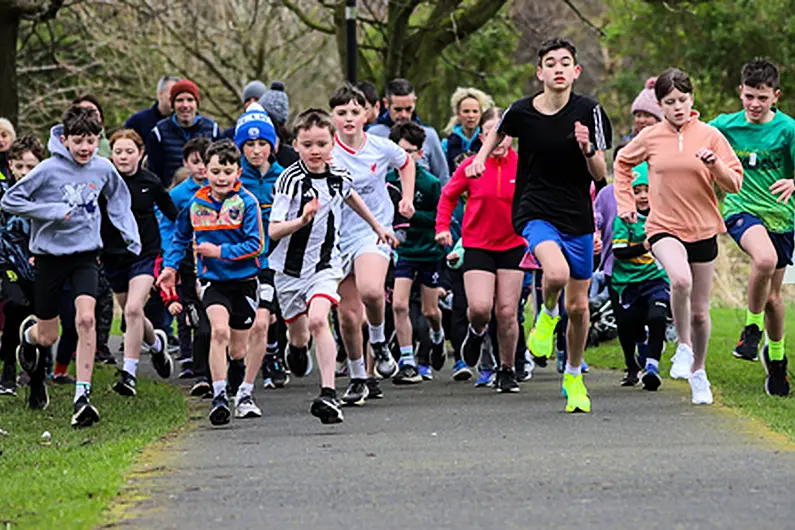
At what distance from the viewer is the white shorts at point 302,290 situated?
420 inches

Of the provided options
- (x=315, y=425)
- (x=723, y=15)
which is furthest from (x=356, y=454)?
(x=723, y=15)

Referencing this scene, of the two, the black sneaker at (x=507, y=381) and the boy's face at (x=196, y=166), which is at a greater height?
the boy's face at (x=196, y=166)

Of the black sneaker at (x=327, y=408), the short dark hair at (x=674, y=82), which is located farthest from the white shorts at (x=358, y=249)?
the short dark hair at (x=674, y=82)

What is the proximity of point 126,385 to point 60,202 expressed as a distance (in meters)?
1.81

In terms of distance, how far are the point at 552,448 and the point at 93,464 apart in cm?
233

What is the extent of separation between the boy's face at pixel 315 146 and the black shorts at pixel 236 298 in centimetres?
86

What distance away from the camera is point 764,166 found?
1167 centimetres

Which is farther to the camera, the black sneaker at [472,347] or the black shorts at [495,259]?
the black sneaker at [472,347]

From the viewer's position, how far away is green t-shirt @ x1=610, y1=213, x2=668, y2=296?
1270cm

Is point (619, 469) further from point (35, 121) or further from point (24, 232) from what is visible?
point (35, 121)

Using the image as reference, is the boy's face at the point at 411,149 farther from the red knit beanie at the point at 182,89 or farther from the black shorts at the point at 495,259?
the red knit beanie at the point at 182,89

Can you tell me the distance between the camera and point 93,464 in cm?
857

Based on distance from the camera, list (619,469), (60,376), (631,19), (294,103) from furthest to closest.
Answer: (294,103)
(631,19)
(60,376)
(619,469)

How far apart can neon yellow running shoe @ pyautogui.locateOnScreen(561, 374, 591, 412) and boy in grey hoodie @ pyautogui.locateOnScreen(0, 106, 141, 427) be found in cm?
307
